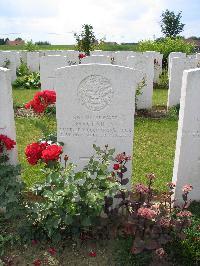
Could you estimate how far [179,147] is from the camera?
4668 mm

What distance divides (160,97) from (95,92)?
8.86 meters

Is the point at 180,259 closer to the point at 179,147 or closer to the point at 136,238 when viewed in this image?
the point at 136,238

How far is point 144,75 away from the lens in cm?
1003

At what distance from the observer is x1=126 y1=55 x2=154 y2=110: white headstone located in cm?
984

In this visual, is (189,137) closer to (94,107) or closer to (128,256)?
(94,107)

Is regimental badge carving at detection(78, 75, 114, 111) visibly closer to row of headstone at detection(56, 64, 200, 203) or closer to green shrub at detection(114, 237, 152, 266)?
row of headstone at detection(56, 64, 200, 203)

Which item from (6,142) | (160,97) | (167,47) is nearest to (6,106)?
(6,142)

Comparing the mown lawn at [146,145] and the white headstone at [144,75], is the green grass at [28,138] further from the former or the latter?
the white headstone at [144,75]

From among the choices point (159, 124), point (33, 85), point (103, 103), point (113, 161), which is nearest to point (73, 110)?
point (103, 103)

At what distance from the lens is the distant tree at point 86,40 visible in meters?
17.0

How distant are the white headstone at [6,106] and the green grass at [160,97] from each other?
745 cm

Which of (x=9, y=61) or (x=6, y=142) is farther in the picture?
(x=9, y=61)

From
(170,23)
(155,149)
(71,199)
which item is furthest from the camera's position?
(170,23)

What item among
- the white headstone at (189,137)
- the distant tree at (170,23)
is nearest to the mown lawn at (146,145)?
the white headstone at (189,137)
